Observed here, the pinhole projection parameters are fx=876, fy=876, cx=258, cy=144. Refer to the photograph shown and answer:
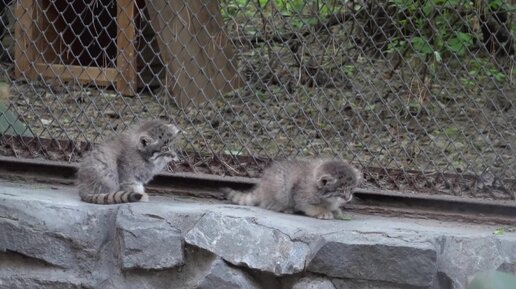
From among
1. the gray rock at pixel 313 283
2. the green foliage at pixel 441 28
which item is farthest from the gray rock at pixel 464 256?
the green foliage at pixel 441 28

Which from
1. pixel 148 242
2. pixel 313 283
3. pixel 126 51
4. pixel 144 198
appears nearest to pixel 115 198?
pixel 144 198

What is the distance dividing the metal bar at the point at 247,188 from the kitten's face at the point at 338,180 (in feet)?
0.36

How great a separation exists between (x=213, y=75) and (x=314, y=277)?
2.28 metres

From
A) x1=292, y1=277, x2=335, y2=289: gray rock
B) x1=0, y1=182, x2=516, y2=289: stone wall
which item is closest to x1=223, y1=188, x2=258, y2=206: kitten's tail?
x1=0, y1=182, x2=516, y2=289: stone wall

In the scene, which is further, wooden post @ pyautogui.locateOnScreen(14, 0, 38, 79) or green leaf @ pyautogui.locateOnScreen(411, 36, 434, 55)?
wooden post @ pyautogui.locateOnScreen(14, 0, 38, 79)

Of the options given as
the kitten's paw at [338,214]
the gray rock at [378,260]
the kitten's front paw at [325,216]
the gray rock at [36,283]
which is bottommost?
the gray rock at [36,283]

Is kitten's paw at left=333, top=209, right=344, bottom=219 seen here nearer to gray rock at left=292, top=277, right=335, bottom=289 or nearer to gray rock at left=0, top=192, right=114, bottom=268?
gray rock at left=292, top=277, right=335, bottom=289

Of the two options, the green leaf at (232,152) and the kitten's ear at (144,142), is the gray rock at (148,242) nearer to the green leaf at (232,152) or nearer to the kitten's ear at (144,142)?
the kitten's ear at (144,142)

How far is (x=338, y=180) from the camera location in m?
4.73

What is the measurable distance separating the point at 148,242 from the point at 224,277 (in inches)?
18.2

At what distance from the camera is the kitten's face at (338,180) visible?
472 cm

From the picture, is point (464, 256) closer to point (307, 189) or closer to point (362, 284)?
point (362, 284)

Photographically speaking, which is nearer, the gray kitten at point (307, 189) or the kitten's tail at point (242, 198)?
the gray kitten at point (307, 189)

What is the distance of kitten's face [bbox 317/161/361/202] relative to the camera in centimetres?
472
